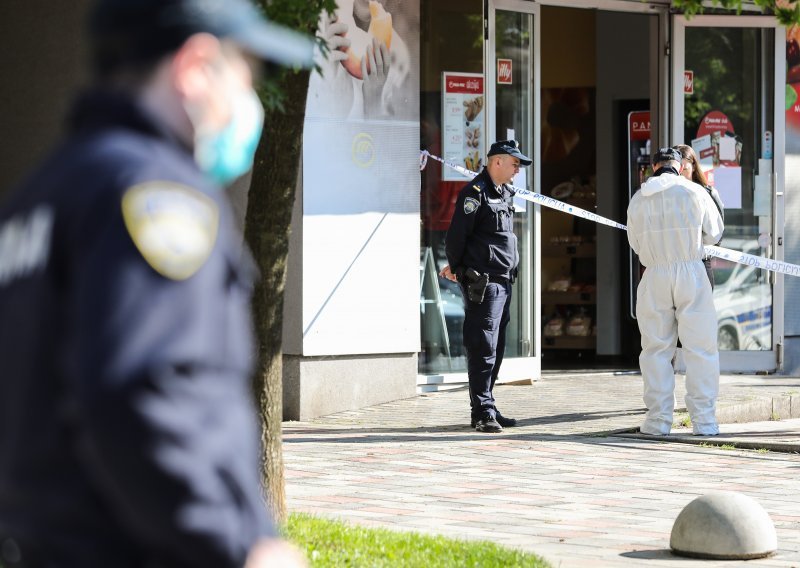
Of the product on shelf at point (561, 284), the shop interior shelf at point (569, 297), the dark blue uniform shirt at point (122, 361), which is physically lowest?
the shop interior shelf at point (569, 297)

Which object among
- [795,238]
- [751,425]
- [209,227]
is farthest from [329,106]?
[209,227]

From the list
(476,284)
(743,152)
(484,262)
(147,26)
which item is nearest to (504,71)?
(743,152)

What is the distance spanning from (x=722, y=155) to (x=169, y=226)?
1268cm

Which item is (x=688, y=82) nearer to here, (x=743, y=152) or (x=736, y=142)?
(x=736, y=142)

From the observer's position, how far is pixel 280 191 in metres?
5.71

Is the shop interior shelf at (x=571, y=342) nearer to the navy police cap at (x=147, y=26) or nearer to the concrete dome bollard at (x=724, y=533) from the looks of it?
the concrete dome bollard at (x=724, y=533)

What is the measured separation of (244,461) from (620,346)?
14.6m

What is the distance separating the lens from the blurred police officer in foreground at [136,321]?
5.95 feet

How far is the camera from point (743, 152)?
1409 centimetres

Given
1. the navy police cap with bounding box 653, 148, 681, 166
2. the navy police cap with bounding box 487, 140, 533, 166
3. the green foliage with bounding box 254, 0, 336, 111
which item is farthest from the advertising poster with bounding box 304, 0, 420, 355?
the green foliage with bounding box 254, 0, 336, 111

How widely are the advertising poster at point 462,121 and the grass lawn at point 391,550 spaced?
692cm

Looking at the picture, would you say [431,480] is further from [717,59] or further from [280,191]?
[717,59]

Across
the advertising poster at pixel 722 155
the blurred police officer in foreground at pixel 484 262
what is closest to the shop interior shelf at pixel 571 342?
the advertising poster at pixel 722 155

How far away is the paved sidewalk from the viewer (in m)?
6.64
